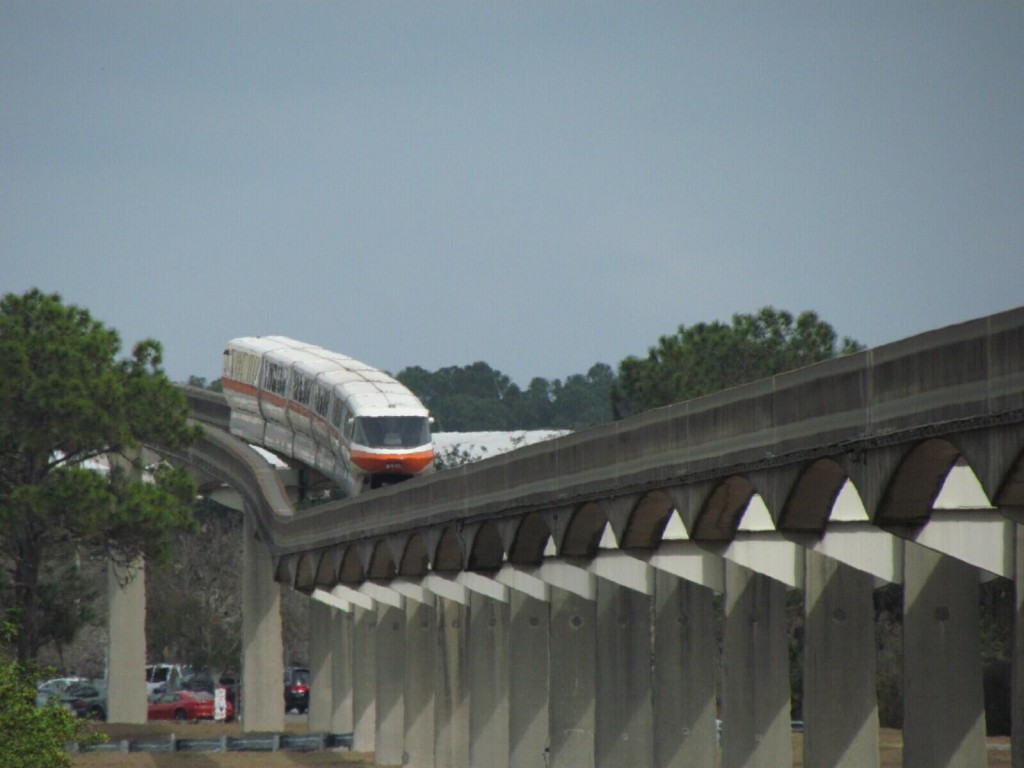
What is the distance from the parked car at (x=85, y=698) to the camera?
63.2 meters

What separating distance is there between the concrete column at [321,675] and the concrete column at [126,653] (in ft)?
18.7

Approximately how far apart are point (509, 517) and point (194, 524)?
60.3 feet

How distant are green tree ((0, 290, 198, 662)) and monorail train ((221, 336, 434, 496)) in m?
4.06

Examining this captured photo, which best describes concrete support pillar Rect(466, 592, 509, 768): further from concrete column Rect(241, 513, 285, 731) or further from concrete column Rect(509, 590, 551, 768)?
concrete column Rect(241, 513, 285, 731)

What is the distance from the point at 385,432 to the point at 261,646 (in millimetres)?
15587

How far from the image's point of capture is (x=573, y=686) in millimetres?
34094

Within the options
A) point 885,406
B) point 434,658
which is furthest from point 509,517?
point 885,406

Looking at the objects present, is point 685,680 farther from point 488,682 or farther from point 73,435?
point 73,435

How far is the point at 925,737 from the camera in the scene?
20.1 metres

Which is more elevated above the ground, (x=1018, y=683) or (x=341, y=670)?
(x=341, y=670)

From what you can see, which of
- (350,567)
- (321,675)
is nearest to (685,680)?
(350,567)

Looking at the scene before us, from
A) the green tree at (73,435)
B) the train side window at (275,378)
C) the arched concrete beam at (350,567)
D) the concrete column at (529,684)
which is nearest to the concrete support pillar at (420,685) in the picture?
the arched concrete beam at (350,567)

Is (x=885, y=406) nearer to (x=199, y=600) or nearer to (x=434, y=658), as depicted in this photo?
(x=434, y=658)

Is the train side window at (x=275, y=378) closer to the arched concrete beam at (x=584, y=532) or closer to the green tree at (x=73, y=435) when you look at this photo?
the green tree at (x=73, y=435)
